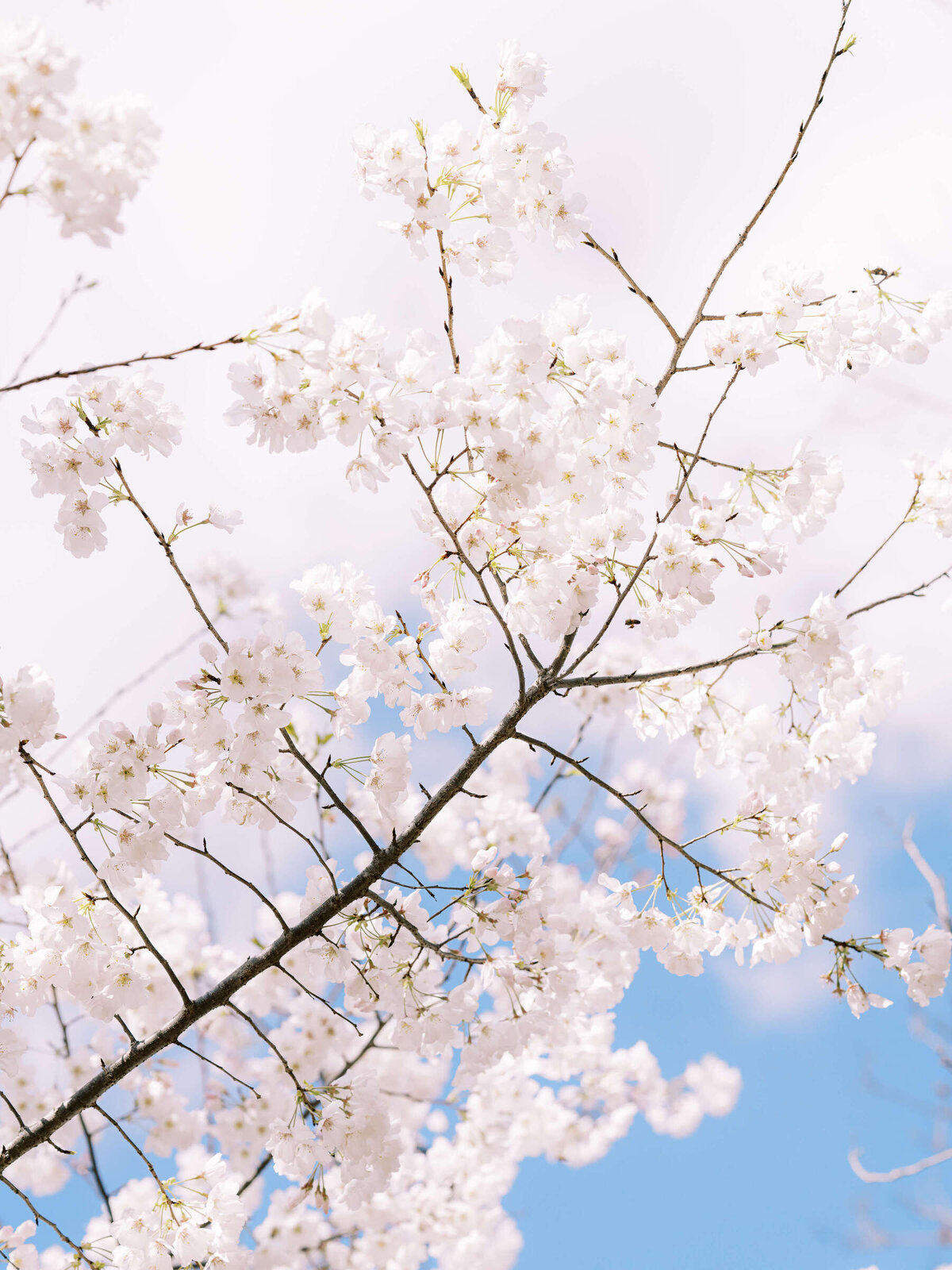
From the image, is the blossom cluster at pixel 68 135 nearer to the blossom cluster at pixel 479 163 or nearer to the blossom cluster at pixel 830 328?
the blossom cluster at pixel 479 163

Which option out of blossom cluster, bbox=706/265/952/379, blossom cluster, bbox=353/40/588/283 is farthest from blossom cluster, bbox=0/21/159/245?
blossom cluster, bbox=706/265/952/379

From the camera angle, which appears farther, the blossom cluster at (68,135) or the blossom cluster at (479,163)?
the blossom cluster at (479,163)

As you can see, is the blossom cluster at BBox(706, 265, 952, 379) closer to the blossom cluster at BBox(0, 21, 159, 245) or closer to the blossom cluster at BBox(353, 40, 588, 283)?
the blossom cluster at BBox(353, 40, 588, 283)

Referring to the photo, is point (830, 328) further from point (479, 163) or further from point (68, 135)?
point (68, 135)

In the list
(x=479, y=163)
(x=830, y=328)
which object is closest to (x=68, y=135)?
(x=479, y=163)

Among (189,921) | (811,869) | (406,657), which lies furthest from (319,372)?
(189,921)

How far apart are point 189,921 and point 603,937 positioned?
3.28m

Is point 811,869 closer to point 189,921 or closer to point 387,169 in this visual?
point 387,169

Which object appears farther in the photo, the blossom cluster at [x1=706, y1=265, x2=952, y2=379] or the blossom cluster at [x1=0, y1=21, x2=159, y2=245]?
the blossom cluster at [x1=706, y1=265, x2=952, y2=379]

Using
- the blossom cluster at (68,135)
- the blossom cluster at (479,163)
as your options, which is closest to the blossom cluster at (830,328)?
the blossom cluster at (479,163)

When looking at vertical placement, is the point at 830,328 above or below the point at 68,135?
above

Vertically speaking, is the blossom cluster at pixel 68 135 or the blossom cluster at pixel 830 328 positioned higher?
the blossom cluster at pixel 830 328

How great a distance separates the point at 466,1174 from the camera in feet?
23.4

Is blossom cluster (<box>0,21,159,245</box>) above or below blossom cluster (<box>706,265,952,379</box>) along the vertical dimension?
below
